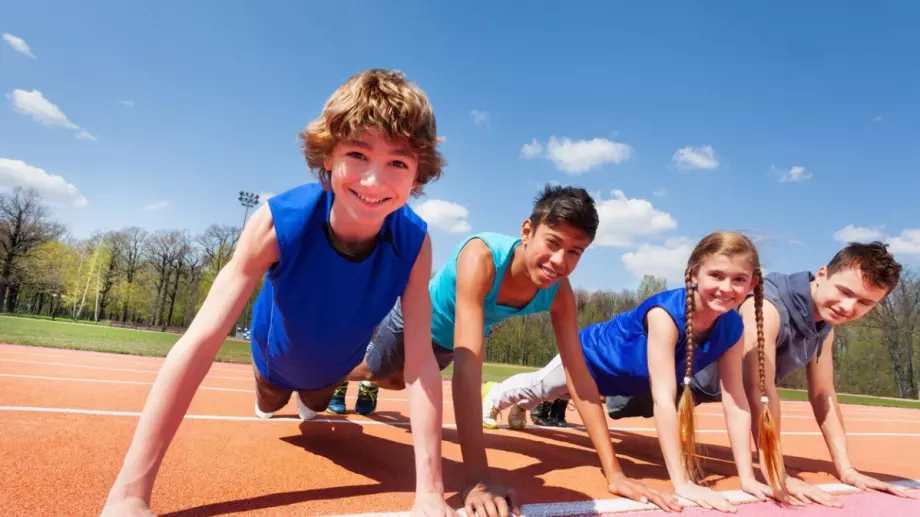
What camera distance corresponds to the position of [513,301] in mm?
3568

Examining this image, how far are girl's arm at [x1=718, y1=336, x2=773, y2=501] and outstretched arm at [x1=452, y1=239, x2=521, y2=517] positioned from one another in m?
1.68

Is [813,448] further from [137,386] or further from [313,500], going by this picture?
[137,386]

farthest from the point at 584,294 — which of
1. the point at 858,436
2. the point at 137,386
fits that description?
the point at 137,386

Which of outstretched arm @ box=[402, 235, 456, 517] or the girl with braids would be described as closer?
outstretched arm @ box=[402, 235, 456, 517]

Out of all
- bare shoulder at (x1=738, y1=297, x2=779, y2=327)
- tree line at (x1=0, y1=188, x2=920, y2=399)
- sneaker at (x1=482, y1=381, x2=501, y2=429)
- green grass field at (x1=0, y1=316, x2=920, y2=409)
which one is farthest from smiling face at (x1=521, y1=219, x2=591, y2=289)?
tree line at (x1=0, y1=188, x2=920, y2=399)

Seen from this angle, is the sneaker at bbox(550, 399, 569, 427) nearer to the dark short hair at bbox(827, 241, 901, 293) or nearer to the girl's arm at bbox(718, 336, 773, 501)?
the girl's arm at bbox(718, 336, 773, 501)

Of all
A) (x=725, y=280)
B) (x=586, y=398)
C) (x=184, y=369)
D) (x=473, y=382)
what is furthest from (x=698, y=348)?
(x=184, y=369)

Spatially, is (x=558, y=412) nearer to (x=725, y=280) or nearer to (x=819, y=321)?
(x=819, y=321)

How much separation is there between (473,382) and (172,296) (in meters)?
54.1

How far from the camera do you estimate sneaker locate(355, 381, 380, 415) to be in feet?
17.3

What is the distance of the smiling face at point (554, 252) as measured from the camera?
3035 millimetres

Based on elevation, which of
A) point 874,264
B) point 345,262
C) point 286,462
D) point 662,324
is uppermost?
point 874,264

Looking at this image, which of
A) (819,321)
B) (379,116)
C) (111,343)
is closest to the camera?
(379,116)

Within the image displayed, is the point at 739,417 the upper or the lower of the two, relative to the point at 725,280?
lower
